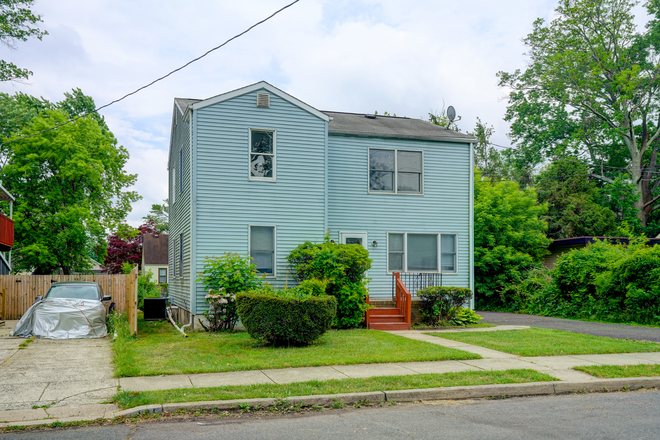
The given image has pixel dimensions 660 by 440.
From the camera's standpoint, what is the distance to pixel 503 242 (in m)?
23.0

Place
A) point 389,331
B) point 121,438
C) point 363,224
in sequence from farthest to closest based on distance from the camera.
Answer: point 363,224
point 389,331
point 121,438

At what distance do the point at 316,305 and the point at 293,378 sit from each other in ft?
10.00

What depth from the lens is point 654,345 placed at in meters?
10.9

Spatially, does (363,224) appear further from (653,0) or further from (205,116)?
(653,0)

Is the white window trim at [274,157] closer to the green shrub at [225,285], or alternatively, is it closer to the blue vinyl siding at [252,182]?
the blue vinyl siding at [252,182]

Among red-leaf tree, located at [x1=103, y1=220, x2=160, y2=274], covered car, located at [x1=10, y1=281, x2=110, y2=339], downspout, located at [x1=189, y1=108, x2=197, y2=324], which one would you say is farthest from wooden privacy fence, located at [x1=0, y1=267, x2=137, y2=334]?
red-leaf tree, located at [x1=103, y1=220, x2=160, y2=274]

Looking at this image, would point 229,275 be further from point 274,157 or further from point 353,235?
point 353,235

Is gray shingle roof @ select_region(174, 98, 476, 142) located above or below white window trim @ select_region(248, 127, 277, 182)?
above

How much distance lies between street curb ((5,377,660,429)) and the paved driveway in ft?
3.38

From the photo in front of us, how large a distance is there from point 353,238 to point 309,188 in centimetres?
232

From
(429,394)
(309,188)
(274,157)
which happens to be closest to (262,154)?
(274,157)

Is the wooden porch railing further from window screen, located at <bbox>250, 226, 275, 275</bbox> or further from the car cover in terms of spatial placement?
Answer: the car cover

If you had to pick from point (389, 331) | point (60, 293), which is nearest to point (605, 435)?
point (389, 331)

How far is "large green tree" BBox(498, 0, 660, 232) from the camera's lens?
3056cm
